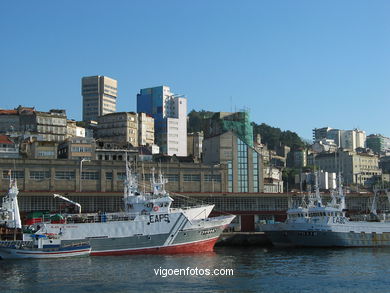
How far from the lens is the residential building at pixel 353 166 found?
180m

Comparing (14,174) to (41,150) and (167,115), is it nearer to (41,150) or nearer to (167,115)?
(41,150)

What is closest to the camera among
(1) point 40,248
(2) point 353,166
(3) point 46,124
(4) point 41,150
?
(1) point 40,248

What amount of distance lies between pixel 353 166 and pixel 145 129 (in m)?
66.0

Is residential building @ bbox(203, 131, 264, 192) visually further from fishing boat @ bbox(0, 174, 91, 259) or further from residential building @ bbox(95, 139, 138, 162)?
fishing boat @ bbox(0, 174, 91, 259)

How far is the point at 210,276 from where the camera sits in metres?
42.4

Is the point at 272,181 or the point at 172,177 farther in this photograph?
the point at 272,181

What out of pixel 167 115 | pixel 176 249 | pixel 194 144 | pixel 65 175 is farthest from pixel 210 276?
pixel 167 115

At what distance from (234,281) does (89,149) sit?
63.4 m

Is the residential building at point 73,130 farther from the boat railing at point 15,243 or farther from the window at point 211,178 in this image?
the boat railing at point 15,243

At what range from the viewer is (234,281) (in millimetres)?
40406

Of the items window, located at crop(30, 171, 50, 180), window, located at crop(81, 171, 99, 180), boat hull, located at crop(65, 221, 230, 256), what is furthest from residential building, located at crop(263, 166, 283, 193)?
boat hull, located at crop(65, 221, 230, 256)

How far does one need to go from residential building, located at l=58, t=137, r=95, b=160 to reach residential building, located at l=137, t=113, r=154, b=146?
51.6 m

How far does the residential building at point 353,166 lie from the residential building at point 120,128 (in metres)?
61.4

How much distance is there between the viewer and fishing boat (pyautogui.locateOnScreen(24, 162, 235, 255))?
5743cm
